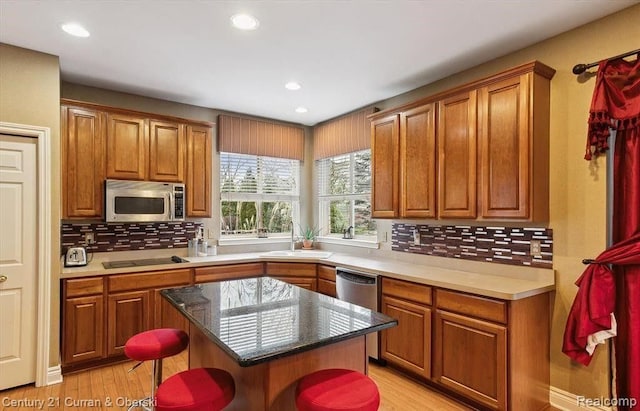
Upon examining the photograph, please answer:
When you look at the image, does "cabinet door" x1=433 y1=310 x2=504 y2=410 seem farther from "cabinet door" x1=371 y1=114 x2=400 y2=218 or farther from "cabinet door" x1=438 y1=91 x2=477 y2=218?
"cabinet door" x1=371 y1=114 x2=400 y2=218

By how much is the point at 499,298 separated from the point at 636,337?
30.8 inches

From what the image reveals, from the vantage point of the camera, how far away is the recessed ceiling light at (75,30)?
2502 mm

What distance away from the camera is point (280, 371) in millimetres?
1643

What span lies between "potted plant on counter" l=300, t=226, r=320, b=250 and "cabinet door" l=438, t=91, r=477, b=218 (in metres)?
2.24

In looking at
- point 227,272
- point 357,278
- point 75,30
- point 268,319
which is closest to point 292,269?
point 227,272

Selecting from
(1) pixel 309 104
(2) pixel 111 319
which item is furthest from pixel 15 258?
(1) pixel 309 104

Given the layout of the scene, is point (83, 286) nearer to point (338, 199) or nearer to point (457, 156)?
point (338, 199)

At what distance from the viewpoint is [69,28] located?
254 cm

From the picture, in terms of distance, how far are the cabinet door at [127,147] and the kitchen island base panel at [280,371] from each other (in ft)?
7.48

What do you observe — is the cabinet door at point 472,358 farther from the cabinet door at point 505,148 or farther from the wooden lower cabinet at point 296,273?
the wooden lower cabinet at point 296,273

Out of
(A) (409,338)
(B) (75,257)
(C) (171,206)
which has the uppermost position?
(C) (171,206)

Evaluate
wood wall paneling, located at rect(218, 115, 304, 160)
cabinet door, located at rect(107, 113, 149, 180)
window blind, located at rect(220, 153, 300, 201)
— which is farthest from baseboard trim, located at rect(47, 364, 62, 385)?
wood wall paneling, located at rect(218, 115, 304, 160)

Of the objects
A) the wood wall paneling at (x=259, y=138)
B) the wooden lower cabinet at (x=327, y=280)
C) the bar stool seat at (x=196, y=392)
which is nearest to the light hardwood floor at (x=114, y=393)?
the wooden lower cabinet at (x=327, y=280)

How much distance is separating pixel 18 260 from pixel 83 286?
1.68ft
